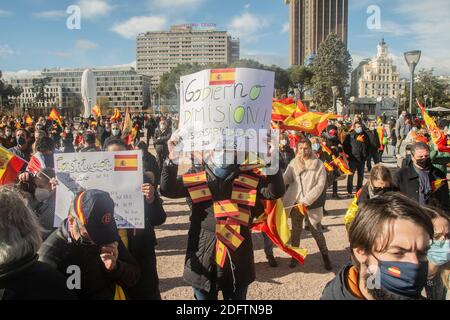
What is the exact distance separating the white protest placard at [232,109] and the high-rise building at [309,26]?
5569 cm

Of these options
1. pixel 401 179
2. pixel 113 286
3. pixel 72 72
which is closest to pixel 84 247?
pixel 113 286

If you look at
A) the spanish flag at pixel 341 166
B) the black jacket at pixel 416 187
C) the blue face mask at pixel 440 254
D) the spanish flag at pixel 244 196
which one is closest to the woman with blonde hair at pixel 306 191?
the black jacket at pixel 416 187

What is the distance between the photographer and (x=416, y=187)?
4.24m

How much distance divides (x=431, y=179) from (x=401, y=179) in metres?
0.29

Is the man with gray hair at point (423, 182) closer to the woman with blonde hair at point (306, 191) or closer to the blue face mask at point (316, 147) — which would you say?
the woman with blonde hair at point (306, 191)

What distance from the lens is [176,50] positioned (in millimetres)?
51094

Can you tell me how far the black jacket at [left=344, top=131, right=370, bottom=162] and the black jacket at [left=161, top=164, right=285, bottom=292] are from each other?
7.00 m

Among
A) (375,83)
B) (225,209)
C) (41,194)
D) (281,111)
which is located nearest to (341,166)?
(281,111)

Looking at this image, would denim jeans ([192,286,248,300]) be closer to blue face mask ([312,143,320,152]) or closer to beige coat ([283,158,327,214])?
beige coat ([283,158,327,214])

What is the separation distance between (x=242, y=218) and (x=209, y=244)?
0.31 meters

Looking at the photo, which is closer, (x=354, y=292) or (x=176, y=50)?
(x=354, y=292)

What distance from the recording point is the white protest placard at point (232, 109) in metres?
3.06
